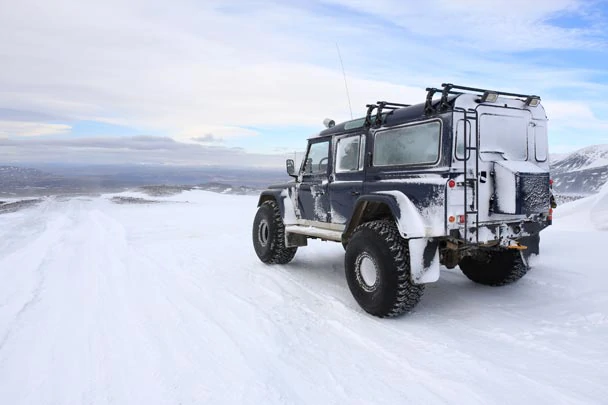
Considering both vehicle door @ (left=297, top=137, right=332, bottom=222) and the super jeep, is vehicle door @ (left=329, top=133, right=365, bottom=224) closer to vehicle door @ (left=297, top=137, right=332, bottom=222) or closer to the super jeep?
the super jeep

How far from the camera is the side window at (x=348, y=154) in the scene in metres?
5.86

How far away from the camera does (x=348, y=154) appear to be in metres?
6.03

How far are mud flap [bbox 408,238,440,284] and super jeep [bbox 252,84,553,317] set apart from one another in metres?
0.01

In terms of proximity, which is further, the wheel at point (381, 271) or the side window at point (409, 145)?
the side window at point (409, 145)

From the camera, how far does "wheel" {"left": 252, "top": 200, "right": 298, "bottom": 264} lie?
729 centimetres

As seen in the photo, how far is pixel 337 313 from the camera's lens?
4.89 m

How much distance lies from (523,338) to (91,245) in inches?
335

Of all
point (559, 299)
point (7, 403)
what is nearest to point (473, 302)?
point (559, 299)

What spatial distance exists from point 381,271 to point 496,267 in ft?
6.90

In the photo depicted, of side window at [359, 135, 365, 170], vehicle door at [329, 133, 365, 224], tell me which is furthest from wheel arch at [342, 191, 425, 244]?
side window at [359, 135, 365, 170]

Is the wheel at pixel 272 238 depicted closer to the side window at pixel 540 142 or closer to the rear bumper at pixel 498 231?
the rear bumper at pixel 498 231

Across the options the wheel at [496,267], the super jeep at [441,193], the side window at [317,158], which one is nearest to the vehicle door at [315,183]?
the side window at [317,158]

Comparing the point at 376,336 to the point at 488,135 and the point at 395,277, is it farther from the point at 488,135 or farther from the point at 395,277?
the point at 488,135

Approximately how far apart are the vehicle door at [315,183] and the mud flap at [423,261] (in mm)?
2004
